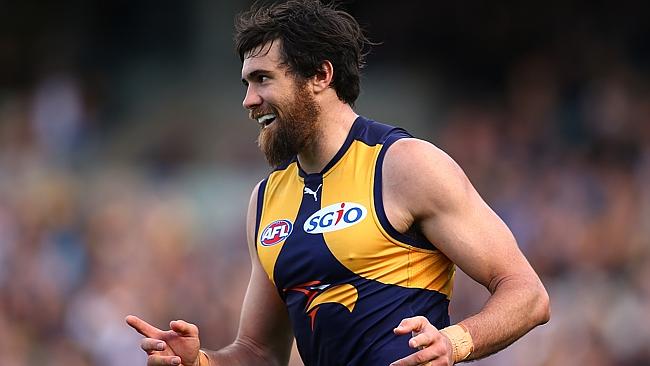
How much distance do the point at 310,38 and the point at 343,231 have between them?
0.92 meters

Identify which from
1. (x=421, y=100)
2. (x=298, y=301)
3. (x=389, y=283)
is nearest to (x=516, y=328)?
(x=389, y=283)

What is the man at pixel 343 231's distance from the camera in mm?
4660

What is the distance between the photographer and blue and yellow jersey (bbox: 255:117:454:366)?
474 cm

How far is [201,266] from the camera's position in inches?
464

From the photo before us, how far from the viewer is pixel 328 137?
16.8ft

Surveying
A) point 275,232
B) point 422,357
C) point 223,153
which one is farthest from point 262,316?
point 223,153

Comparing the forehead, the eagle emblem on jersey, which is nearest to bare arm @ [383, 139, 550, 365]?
the eagle emblem on jersey

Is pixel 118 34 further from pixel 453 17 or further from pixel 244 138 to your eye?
pixel 453 17

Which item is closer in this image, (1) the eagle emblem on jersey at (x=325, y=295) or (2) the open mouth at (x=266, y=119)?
(1) the eagle emblem on jersey at (x=325, y=295)

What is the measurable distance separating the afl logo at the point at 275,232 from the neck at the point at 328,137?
0.26 metres

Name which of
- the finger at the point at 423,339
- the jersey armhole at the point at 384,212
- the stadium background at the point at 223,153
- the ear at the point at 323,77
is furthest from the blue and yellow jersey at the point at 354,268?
the stadium background at the point at 223,153

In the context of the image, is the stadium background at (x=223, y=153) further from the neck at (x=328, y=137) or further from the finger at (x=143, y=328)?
the finger at (x=143, y=328)

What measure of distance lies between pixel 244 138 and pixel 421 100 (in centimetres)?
201

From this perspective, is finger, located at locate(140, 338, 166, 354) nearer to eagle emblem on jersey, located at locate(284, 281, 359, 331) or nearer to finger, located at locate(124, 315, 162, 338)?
finger, located at locate(124, 315, 162, 338)
